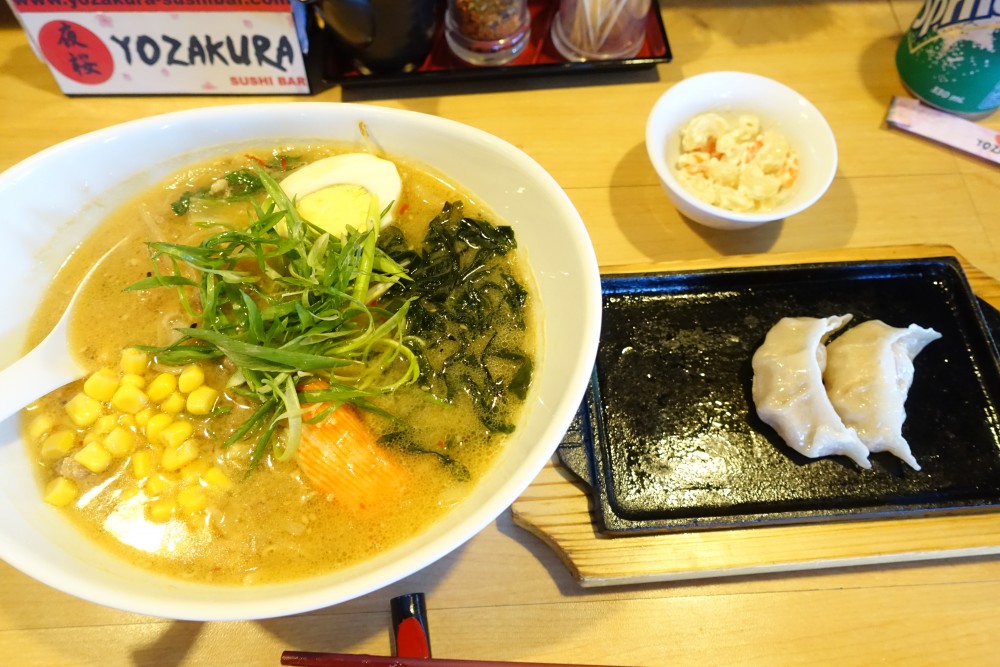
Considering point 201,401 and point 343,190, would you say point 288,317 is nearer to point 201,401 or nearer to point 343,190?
point 201,401

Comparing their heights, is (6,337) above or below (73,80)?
below

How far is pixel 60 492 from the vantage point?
120 centimetres

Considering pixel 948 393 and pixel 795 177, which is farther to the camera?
pixel 795 177

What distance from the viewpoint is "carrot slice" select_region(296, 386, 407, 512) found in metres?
1.23

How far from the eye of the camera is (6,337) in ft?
4.44

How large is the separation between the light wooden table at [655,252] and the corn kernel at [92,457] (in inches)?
14.7

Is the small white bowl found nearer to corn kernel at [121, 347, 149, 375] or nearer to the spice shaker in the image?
the spice shaker

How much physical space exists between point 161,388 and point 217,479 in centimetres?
24

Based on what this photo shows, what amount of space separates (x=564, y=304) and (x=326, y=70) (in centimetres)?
131

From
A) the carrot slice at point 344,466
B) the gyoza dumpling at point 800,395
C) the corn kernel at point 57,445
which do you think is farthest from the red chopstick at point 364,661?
the gyoza dumpling at point 800,395

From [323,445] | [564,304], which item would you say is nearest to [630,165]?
[564,304]

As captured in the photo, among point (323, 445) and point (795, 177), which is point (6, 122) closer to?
point (323, 445)

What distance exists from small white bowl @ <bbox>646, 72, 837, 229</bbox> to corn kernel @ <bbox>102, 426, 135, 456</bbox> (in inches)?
58.5

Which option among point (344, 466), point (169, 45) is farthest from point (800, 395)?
point (169, 45)
